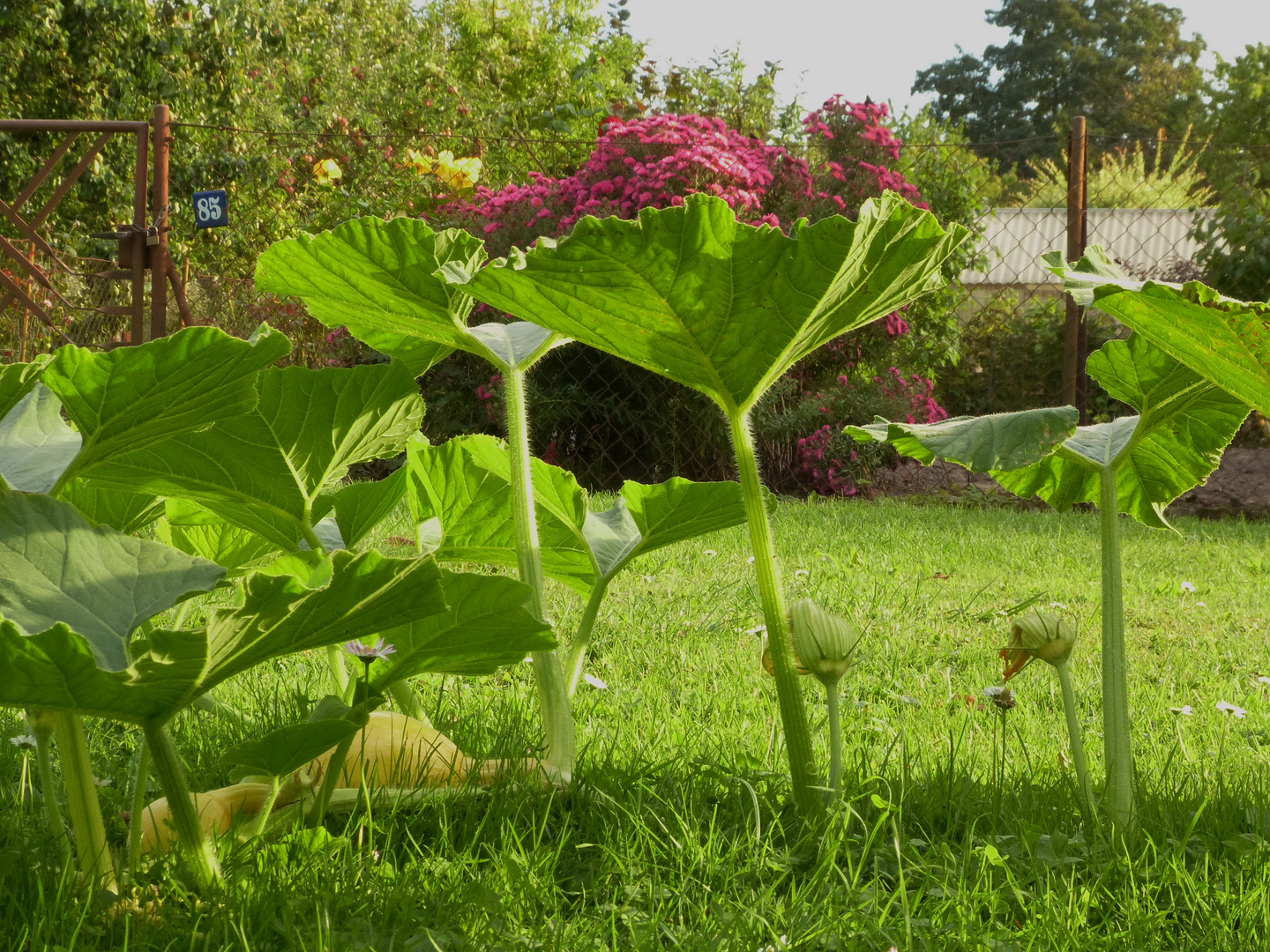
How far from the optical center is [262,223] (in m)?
10.9

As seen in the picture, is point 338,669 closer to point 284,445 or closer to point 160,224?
point 284,445

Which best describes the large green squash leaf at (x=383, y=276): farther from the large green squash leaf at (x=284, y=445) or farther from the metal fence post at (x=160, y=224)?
the metal fence post at (x=160, y=224)

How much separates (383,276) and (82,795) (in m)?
0.52

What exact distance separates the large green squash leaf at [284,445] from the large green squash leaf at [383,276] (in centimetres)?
5

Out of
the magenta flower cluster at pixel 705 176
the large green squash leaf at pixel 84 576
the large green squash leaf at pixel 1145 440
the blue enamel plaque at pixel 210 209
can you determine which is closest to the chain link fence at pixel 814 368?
the magenta flower cluster at pixel 705 176

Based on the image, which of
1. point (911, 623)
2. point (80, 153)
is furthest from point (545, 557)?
point (80, 153)

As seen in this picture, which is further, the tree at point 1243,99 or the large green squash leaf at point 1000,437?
the tree at point 1243,99

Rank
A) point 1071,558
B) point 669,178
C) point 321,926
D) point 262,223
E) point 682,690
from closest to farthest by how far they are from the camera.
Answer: point 321,926 → point 682,690 → point 1071,558 → point 669,178 → point 262,223

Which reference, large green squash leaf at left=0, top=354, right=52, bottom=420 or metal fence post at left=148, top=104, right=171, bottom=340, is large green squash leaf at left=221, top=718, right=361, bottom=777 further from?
metal fence post at left=148, top=104, right=171, bottom=340

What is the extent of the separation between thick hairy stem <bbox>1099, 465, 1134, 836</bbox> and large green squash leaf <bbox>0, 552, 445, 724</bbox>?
73 centimetres

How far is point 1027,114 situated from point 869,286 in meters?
44.8

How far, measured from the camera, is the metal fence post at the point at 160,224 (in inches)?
237

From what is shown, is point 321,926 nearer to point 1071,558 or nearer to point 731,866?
point 731,866

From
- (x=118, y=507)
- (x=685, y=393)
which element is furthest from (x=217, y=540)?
(x=685, y=393)
